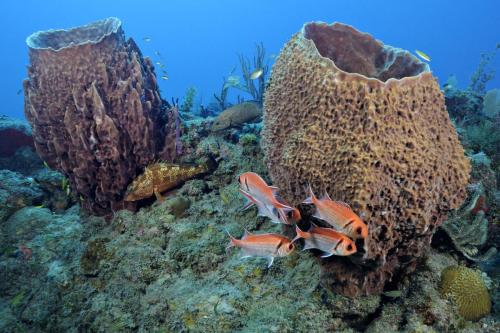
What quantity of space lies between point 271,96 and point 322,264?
1654 mm

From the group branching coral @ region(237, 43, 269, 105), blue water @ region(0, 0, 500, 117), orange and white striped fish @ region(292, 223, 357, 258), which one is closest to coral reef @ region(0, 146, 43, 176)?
branching coral @ region(237, 43, 269, 105)

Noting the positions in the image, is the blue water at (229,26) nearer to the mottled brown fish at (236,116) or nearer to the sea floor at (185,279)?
the mottled brown fish at (236,116)

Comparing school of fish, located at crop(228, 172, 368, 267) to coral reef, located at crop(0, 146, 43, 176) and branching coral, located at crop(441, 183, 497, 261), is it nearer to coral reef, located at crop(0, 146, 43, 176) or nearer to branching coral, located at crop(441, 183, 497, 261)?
branching coral, located at crop(441, 183, 497, 261)

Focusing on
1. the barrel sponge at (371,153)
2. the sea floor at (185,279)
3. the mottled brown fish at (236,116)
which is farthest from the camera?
the mottled brown fish at (236,116)

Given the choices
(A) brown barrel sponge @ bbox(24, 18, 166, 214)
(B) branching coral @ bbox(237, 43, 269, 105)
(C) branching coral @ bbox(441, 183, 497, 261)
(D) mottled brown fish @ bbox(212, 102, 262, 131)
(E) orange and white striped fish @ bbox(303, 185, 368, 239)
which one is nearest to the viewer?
(E) orange and white striped fish @ bbox(303, 185, 368, 239)

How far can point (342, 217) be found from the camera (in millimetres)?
2205

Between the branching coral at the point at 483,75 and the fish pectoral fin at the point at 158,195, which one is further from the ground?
the branching coral at the point at 483,75

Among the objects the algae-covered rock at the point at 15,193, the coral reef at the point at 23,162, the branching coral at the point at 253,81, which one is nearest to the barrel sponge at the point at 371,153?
the algae-covered rock at the point at 15,193

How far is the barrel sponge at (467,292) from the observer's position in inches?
110

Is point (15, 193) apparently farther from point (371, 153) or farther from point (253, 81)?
point (253, 81)

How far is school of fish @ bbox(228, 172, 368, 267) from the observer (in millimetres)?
2197

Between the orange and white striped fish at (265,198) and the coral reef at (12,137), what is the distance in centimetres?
725

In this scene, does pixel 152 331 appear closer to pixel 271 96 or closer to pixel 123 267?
pixel 123 267

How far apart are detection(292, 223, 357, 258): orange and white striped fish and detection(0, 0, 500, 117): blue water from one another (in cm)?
8785
